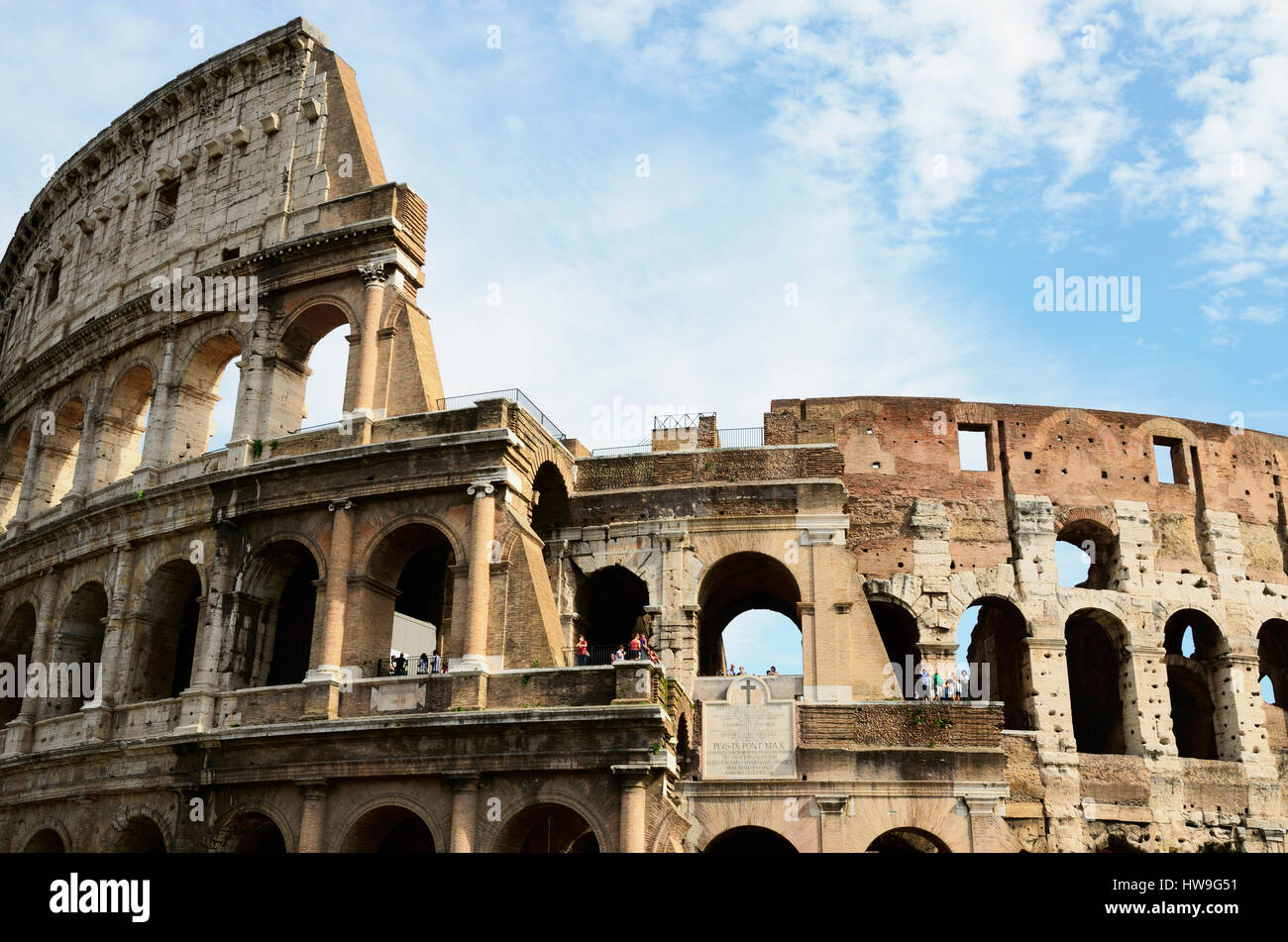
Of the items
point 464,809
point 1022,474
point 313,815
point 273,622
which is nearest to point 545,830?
point 464,809

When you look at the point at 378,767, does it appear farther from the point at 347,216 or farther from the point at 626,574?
the point at 347,216

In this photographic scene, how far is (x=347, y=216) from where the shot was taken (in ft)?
79.2

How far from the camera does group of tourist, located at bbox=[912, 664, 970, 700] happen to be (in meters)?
22.9

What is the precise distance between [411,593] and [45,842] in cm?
804

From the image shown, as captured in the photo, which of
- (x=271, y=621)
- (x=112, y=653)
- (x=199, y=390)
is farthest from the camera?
(x=199, y=390)

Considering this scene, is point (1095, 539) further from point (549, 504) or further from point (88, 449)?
point (88, 449)

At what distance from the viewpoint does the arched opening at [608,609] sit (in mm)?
23969

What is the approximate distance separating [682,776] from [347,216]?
12049 mm

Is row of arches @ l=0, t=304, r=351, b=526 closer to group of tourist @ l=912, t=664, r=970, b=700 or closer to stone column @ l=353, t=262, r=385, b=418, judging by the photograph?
stone column @ l=353, t=262, r=385, b=418

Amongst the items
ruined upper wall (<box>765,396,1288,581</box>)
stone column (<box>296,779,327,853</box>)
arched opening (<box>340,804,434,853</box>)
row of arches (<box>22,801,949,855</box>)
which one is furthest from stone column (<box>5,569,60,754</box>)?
ruined upper wall (<box>765,396,1288,581</box>)

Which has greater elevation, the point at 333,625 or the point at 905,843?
the point at 333,625

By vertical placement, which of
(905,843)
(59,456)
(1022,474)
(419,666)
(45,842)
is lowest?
(45,842)

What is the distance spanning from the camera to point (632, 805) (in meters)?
18.5

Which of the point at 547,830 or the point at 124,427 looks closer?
the point at 547,830
